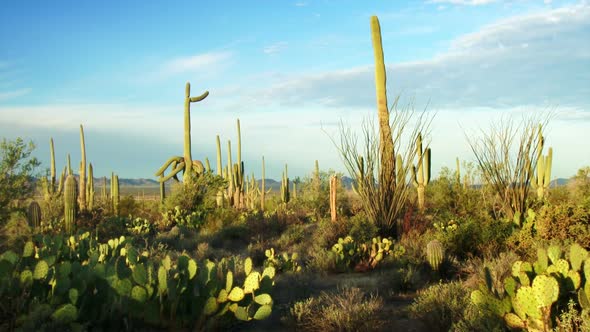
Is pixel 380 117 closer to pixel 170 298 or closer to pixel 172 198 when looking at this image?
pixel 170 298

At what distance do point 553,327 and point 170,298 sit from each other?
11.3ft

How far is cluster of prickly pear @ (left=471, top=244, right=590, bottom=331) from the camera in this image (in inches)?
177

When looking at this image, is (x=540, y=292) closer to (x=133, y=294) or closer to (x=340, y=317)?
(x=340, y=317)

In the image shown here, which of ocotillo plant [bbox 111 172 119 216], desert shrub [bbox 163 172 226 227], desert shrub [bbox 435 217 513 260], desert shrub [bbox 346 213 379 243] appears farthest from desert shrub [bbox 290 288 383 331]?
ocotillo plant [bbox 111 172 119 216]

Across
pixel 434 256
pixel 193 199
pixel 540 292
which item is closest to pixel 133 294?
pixel 540 292

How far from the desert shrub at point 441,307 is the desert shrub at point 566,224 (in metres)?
3.06

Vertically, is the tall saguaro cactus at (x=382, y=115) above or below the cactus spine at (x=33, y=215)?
above

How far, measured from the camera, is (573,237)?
849 cm

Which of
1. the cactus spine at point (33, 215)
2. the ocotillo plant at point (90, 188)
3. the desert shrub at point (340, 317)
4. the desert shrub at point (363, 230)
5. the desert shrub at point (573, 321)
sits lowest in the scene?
the desert shrub at point (340, 317)

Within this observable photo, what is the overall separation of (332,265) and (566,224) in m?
3.78

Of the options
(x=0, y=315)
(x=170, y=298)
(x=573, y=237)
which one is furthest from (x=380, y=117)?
(x=0, y=315)

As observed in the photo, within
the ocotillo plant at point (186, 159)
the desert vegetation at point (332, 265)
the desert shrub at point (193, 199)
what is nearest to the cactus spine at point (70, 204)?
the desert vegetation at point (332, 265)

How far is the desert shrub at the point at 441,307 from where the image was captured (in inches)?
218

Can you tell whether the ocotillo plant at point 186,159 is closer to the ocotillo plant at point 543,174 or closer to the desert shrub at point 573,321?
the ocotillo plant at point 543,174
